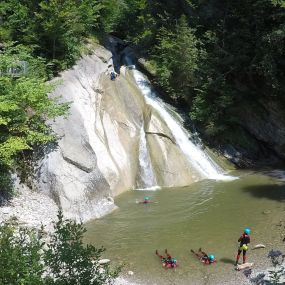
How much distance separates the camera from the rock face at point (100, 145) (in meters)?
17.4

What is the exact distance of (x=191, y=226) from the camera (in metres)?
16.0

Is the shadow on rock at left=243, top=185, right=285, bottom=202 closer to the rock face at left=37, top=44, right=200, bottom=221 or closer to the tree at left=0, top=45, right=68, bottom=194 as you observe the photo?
the rock face at left=37, top=44, right=200, bottom=221

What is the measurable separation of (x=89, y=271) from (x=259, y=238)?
9874mm

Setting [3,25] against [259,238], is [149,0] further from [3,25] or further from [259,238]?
[259,238]

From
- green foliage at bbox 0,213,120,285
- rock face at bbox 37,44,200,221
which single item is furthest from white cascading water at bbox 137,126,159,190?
green foliage at bbox 0,213,120,285

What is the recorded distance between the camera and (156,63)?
1120 inches

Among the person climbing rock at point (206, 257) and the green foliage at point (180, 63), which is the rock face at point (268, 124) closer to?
the green foliage at point (180, 63)

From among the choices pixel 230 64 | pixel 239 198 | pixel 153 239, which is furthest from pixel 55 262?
pixel 230 64

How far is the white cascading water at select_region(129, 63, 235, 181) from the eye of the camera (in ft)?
76.1

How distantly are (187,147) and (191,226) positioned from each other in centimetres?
878

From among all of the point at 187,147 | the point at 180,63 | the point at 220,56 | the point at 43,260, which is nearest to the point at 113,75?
the point at 180,63

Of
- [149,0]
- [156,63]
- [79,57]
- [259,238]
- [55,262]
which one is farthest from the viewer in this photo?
[149,0]

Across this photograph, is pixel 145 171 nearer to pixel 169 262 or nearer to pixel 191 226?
pixel 191 226

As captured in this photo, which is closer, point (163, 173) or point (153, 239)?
point (153, 239)
